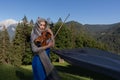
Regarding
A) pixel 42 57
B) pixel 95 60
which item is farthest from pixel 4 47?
pixel 95 60

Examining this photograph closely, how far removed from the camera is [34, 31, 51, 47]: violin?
30.0ft

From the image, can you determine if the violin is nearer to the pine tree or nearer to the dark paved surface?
the dark paved surface

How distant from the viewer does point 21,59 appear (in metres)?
78.1

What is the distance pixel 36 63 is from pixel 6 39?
67832 millimetres

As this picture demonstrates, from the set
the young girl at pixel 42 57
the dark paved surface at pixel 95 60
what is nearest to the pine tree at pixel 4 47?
the dark paved surface at pixel 95 60

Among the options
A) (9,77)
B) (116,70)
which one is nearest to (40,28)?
(116,70)

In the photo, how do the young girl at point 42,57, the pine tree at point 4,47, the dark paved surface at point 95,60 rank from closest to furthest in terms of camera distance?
the dark paved surface at point 95,60, the young girl at point 42,57, the pine tree at point 4,47

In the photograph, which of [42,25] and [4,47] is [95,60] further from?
[4,47]

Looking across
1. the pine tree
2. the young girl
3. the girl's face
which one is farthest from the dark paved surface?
the pine tree

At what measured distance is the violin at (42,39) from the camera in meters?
9.15

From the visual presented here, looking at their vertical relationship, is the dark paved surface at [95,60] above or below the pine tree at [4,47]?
above

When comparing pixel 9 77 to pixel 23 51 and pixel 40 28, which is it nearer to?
pixel 40 28

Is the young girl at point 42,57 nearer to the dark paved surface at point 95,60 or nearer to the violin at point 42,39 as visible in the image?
the violin at point 42,39

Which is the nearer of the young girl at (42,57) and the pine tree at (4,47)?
the young girl at (42,57)
